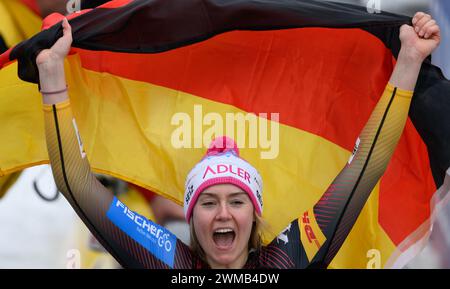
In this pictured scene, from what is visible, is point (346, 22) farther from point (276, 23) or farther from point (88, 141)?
point (88, 141)

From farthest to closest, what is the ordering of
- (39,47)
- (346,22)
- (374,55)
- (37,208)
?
1. (37,208)
2. (374,55)
3. (346,22)
4. (39,47)

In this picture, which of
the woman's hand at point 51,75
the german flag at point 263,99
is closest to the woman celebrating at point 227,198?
the woman's hand at point 51,75

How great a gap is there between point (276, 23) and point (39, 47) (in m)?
0.95

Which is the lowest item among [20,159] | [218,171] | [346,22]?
[218,171]

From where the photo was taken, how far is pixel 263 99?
4059 millimetres

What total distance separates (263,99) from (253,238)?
77cm

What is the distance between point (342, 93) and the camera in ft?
13.0

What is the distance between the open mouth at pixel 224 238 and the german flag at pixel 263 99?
20.9 inches

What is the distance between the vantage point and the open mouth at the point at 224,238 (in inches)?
134

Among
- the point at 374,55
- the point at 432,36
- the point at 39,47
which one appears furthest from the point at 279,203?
the point at 39,47

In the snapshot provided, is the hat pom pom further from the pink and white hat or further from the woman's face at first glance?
the woman's face

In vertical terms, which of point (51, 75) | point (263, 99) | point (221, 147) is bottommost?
point (221, 147)

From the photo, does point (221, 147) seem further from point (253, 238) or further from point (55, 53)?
point (55, 53)

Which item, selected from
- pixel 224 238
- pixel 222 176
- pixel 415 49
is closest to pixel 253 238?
pixel 224 238
